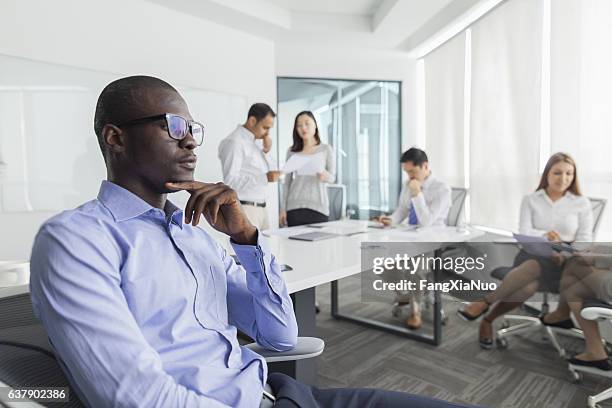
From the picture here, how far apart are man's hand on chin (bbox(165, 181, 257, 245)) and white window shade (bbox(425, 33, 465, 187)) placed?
4316mm

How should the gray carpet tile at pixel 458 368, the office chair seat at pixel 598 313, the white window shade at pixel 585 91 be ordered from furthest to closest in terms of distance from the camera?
1. the white window shade at pixel 585 91
2. the gray carpet tile at pixel 458 368
3. the office chair seat at pixel 598 313

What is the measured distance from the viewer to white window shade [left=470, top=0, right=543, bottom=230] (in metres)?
3.81

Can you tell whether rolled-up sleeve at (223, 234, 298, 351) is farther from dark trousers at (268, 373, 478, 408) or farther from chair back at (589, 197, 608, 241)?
chair back at (589, 197, 608, 241)

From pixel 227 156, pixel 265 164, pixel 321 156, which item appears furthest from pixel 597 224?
pixel 227 156

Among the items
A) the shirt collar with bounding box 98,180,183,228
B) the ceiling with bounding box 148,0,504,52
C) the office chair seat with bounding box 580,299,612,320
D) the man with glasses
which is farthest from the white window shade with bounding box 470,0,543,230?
the shirt collar with bounding box 98,180,183,228

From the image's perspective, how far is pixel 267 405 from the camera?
0.99 meters

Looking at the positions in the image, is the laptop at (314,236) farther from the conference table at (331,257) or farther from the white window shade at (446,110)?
the white window shade at (446,110)

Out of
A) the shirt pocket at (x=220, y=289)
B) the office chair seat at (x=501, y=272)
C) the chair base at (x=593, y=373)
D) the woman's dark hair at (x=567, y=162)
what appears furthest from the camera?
the office chair seat at (x=501, y=272)

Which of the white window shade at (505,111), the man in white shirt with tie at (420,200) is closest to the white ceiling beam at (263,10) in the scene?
the white window shade at (505,111)

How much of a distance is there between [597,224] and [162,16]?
13.4 feet

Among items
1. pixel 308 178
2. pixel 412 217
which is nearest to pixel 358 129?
pixel 308 178

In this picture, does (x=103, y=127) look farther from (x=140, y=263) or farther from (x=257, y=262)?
(x=257, y=262)

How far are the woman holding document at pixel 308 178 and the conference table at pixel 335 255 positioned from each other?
1.08ft

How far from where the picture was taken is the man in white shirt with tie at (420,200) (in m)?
3.08
